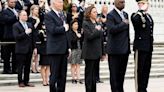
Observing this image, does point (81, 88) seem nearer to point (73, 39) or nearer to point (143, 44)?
point (73, 39)

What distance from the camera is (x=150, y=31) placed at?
10.0m

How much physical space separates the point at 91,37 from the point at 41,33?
3.51 meters

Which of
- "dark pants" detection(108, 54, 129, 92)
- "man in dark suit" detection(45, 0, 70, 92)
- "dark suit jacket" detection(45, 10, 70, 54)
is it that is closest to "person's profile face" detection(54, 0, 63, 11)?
"man in dark suit" detection(45, 0, 70, 92)

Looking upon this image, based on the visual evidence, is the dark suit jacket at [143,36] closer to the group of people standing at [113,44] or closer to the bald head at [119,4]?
the group of people standing at [113,44]

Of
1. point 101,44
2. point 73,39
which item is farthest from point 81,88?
point 101,44

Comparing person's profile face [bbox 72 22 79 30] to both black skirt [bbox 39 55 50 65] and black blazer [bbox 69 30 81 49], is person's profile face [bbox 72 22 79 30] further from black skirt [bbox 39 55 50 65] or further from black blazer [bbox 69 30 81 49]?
black skirt [bbox 39 55 50 65]

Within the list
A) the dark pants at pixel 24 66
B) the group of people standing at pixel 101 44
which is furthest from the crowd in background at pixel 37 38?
the group of people standing at pixel 101 44

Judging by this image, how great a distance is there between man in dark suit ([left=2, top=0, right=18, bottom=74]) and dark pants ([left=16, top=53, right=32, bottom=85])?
971 mm

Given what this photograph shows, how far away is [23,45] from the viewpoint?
12594mm

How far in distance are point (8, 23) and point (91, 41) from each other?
4.51 m

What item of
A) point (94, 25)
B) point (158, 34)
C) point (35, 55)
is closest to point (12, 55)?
point (35, 55)

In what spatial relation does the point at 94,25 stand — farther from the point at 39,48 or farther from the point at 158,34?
the point at 158,34

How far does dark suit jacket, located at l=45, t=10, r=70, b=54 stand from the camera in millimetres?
9344

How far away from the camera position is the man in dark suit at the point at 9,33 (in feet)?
44.8
